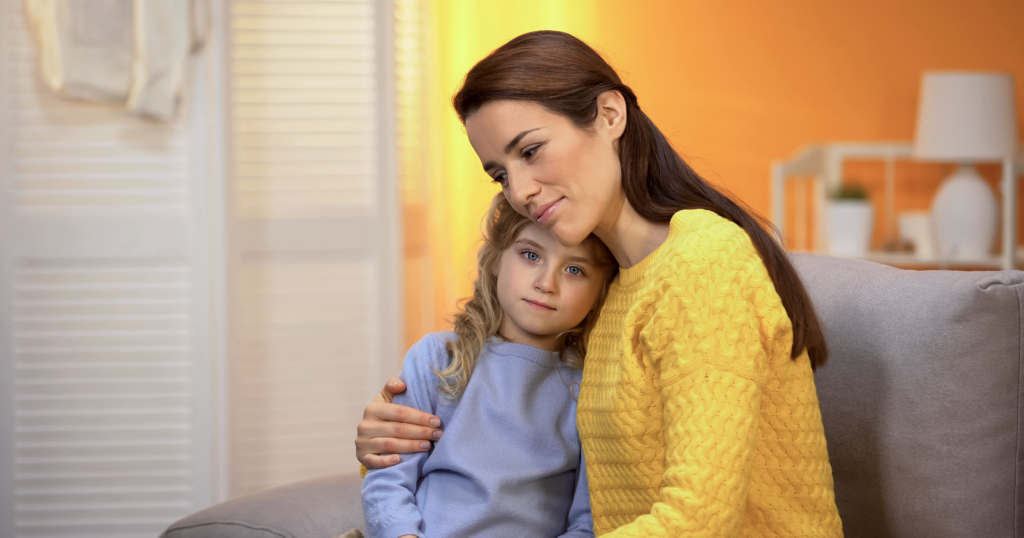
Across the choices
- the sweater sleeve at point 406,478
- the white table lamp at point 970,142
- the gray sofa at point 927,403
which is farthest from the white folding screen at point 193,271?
the white table lamp at point 970,142

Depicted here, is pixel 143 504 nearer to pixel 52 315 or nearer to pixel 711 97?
pixel 52 315

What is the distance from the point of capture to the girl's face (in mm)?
1091

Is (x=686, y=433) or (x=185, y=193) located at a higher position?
(x=185, y=193)

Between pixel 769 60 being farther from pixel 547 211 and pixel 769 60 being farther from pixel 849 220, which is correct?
pixel 547 211

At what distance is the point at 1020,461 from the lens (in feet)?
3.13

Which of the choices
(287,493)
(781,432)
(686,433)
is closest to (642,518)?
(686,433)

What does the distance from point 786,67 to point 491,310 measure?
9.75 feet

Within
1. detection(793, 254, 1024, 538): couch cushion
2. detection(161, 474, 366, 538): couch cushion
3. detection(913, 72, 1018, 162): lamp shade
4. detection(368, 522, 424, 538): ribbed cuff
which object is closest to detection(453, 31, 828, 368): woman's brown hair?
detection(793, 254, 1024, 538): couch cushion

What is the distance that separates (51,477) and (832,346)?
7.05 feet

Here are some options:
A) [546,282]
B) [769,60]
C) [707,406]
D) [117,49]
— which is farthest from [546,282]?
[769,60]

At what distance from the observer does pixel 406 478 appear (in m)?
1.11

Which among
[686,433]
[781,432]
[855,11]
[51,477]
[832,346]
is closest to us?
[686,433]

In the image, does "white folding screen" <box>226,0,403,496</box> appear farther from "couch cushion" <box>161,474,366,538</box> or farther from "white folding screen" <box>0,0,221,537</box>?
"couch cushion" <box>161,474,366,538</box>

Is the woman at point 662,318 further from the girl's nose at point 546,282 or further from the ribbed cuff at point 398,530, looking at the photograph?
the ribbed cuff at point 398,530
